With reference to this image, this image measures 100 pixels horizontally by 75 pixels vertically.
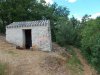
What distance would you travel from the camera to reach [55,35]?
2517 cm

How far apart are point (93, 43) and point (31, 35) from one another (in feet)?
17.1

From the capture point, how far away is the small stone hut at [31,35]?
1817cm

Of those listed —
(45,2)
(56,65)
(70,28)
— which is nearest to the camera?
(56,65)

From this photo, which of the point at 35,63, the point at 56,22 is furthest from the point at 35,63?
the point at 56,22

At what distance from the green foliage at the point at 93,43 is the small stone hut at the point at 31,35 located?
347 cm

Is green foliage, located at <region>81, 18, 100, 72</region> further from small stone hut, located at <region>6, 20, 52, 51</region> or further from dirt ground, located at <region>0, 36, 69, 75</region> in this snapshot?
small stone hut, located at <region>6, 20, 52, 51</region>

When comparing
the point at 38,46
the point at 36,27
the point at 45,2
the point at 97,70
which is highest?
the point at 45,2

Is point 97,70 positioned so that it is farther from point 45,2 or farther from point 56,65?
point 45,2

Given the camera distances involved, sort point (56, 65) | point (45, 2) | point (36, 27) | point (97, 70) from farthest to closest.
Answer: point (45, 2) < point (36, 27) < point (97, 70) < point (56, 65)

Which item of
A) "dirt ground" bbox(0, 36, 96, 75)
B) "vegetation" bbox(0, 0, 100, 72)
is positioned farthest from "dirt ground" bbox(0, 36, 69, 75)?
"vegetation" bbox(0, 0, 100, 72)

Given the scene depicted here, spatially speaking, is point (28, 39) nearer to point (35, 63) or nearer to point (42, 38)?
point (42, 38)

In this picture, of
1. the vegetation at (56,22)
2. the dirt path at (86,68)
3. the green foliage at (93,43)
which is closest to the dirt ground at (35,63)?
the dirt path at (86,68)

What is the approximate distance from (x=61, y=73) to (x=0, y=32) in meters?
13.5

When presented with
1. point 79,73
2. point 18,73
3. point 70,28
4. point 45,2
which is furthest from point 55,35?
point 18,73
